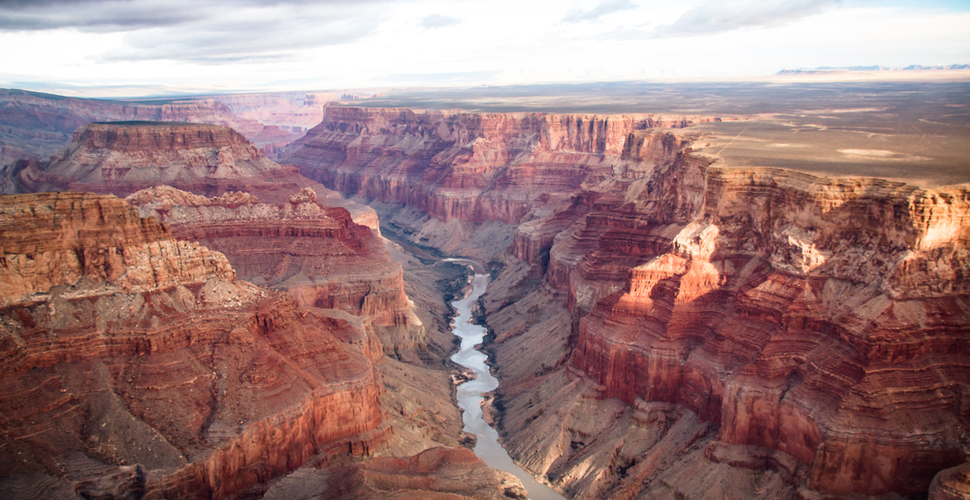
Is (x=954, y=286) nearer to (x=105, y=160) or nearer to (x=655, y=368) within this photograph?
(x=655, y=368)

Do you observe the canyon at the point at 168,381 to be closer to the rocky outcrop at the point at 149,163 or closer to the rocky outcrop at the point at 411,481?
the rocky outcrop at the point at 411,481

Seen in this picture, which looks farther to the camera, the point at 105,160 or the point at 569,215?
the point at 105,160

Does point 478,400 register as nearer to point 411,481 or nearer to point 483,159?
point 411,481

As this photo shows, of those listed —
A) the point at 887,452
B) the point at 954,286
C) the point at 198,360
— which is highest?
the point at 954,286

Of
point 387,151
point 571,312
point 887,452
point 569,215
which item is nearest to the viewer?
point 887,452

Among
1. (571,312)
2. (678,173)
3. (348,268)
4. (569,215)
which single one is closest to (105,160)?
(348,268)

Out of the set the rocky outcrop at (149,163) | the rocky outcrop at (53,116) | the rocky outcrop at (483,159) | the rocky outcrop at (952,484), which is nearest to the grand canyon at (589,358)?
the rocky outcrop at (952,484)
